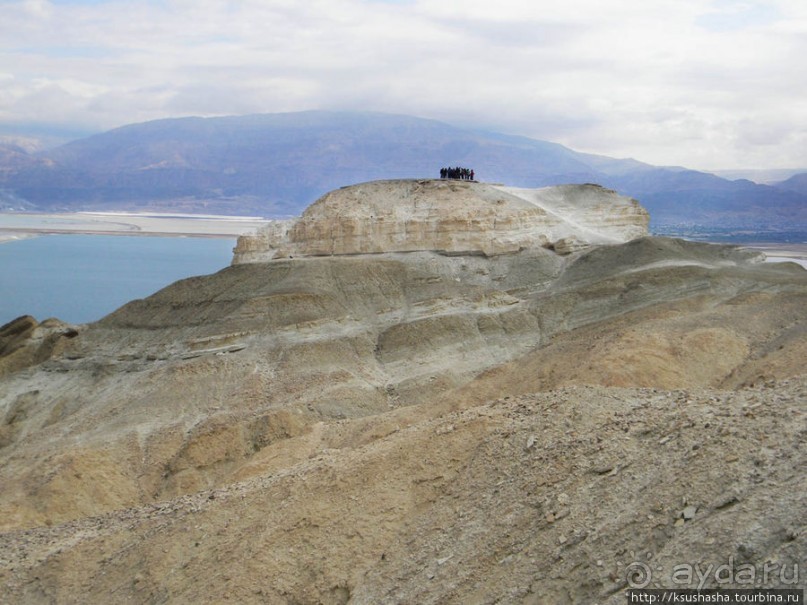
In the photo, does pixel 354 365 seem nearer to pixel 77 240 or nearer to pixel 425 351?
pixel 425 351

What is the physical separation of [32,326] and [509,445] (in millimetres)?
43032

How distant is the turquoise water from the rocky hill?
36530 mm

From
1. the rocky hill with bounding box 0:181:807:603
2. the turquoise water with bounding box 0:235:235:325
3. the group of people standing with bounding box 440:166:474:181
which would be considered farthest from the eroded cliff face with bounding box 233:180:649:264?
the turquoise water with bounding box 0:235:235:325

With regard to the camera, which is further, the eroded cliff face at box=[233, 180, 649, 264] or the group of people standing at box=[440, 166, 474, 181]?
the group of people standing at box=[440, 166, 474, 181]

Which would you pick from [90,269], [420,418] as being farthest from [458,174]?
[90,269]

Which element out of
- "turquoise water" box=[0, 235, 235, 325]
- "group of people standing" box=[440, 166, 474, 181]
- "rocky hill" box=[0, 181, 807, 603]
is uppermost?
"group of people standing" box=[440, 166, 474, 181]

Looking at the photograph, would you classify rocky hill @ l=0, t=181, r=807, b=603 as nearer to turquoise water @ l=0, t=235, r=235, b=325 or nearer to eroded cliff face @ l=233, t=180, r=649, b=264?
eroded cliff face @ l=233, t=180, r=649, b=264

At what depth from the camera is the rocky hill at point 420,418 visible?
13.8m

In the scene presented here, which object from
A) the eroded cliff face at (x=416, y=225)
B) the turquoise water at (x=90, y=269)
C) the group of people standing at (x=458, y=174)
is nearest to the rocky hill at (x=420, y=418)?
the eroded cliff face at (x=416, y=225)

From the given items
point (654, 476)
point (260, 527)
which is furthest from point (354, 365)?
point (654, 476)

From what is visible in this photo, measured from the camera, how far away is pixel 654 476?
14.1 meters

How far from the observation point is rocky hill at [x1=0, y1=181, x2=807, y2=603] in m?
13.8

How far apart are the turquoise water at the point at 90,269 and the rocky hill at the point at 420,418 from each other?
36530 millimetres

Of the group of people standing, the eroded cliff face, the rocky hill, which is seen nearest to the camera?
the rocky hill
